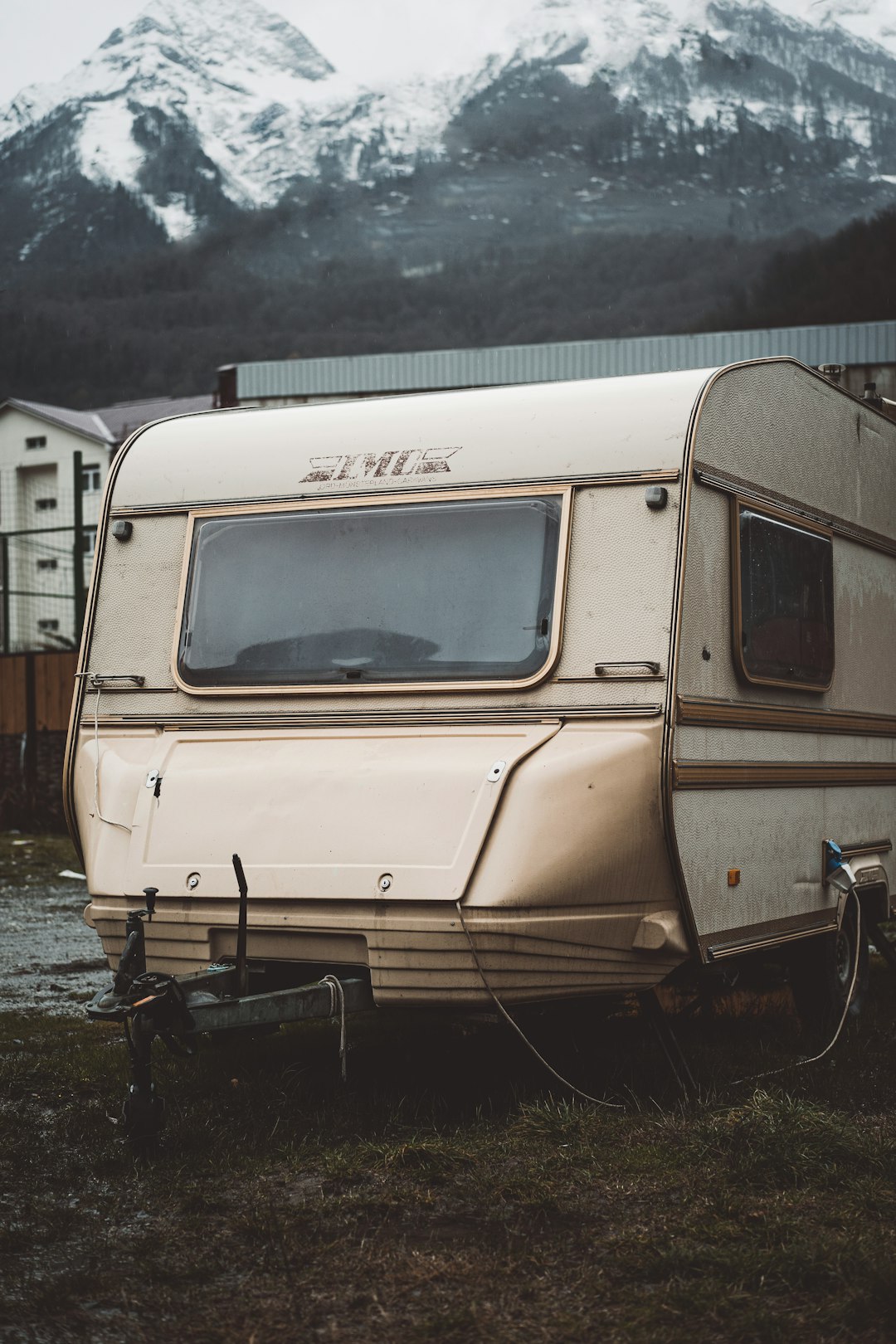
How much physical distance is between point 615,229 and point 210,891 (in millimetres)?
136618

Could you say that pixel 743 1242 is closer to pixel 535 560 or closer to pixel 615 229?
pixel 535 560

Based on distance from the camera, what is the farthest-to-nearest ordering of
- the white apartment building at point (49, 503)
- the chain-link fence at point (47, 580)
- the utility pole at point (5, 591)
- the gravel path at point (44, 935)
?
the white apartment building at point (49, 503) → the utility pole at point (5, 591) → the chain-link fence at point (47, 580) → the gravel path at point (44, 935)

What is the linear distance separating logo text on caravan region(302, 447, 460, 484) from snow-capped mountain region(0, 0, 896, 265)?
12793 centimetres

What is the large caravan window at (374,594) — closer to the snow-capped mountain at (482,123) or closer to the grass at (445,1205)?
the grass at (445,1205)

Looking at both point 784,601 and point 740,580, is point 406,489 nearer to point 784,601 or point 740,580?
point 740,580

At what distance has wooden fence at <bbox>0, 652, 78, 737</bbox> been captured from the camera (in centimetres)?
1838

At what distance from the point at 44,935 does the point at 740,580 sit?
6.77 m

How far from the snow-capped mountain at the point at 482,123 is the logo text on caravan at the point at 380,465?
128 metres

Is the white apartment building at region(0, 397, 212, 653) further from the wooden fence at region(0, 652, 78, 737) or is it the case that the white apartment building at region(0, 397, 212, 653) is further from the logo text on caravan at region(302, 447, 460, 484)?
the logo text on caravan at region(302, 447, 460, 484)

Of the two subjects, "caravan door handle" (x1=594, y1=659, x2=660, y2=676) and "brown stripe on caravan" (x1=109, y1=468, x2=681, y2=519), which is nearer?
"caravan door handle" (x1=594, y1=659, x2=660, y2=676)

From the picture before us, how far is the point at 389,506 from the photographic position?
644 cm

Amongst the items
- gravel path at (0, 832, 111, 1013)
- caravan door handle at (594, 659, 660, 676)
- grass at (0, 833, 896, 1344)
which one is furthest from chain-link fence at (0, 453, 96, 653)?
caravan door handle at (594, 659, 660, 676)

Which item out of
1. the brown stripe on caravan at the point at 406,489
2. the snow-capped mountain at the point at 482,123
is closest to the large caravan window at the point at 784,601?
the brown stripe on caravan at the point at 406,489

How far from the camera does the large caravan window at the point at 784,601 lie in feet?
21.2
